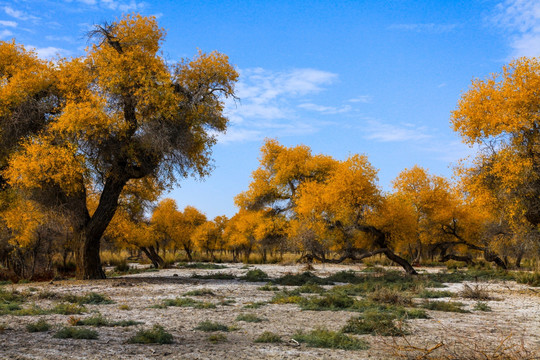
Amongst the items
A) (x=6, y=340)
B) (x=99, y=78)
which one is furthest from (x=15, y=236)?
(x=6, y=340)

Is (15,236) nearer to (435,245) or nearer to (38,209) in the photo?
(38,209)

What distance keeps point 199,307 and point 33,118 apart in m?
14.4

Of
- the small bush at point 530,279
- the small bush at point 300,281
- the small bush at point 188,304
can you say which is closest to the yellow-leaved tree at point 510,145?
the small bush at point 530,279

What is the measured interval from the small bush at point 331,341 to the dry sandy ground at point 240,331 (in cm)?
24

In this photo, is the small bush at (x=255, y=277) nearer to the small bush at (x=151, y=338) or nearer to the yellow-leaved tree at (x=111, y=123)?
the yellow-leaved tree at (x=111, y=123)

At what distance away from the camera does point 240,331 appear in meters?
10.8

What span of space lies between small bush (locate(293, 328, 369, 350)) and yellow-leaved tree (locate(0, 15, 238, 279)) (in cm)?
1316

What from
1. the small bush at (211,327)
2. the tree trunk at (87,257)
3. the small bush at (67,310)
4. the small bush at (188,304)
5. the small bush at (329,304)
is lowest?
the small bush at (329,304)

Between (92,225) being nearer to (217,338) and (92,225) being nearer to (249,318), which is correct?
(249,318)

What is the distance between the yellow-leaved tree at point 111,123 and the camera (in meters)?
20.8

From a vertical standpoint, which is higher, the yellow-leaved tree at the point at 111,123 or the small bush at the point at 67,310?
the yellow-leaved tree at the point at 111,123

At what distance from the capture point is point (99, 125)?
21.0 meters

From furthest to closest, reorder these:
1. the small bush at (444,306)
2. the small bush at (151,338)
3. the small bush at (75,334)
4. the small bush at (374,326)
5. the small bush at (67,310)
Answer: the small bush at (444,306) < the small bush at (67,310) < the small bush at (374,326) < the small bush at (75,334) < the small bush at (151,338)

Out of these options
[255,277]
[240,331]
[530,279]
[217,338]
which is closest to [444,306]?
[240,331]
